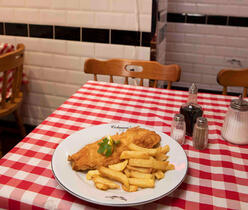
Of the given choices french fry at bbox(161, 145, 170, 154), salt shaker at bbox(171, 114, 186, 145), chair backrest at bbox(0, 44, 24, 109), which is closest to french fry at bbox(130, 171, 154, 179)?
french fry at bbox(161, 145, 170, 154)

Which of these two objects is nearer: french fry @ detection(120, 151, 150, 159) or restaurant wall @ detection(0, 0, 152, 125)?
french fry @ detection(120, 151, 150, 159)

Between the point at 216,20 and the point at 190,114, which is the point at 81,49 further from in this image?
the point at 216,20

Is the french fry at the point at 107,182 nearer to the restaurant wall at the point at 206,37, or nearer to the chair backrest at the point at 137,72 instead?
the chair backrest at the point at 137,72

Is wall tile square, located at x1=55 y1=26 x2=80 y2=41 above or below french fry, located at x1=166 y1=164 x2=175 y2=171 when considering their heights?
above

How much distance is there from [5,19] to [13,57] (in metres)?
0.75

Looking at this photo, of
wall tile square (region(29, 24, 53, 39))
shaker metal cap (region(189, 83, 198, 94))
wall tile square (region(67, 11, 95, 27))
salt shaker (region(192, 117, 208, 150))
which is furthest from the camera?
wall tile square (region(29, 24, 53, 39))

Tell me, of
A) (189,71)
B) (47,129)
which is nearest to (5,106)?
(47,129)

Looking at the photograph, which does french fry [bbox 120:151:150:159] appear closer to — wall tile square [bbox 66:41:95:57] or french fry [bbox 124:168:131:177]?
french fry [bbox 124:168:131:177]

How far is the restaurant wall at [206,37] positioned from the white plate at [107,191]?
2699 mm

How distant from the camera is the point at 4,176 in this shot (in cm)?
87

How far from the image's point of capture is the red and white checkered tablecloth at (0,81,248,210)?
0.79 m

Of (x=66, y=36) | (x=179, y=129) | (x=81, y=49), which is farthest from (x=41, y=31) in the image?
(x=179, y=129)

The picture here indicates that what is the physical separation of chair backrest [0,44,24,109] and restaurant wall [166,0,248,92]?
200 centimetres

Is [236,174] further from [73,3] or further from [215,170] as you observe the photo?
[73,3]
